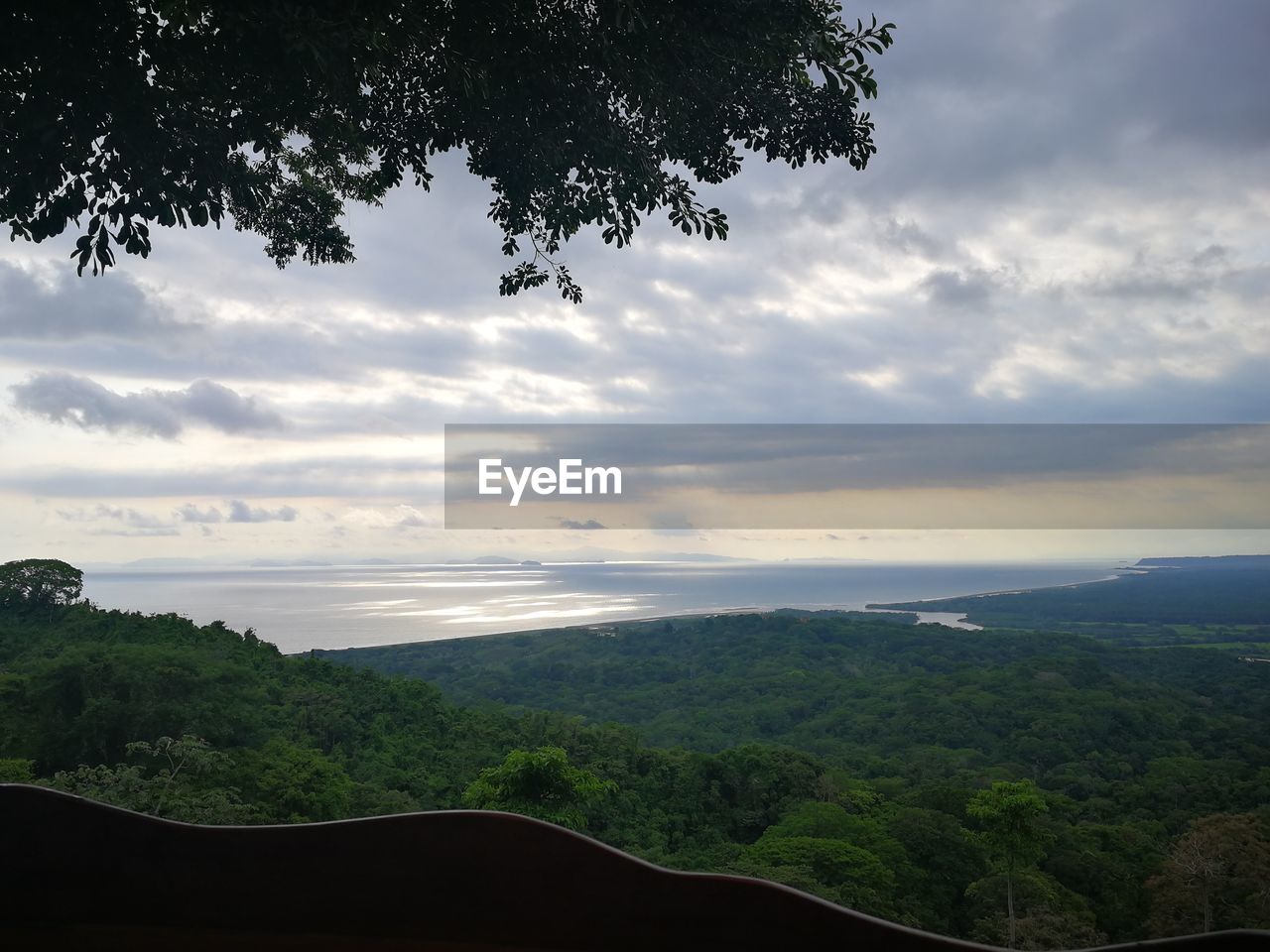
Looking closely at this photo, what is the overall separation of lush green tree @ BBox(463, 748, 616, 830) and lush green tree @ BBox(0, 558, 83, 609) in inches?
394

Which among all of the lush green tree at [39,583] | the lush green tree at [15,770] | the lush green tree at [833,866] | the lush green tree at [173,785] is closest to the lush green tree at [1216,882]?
the lush green tree at [833,866]

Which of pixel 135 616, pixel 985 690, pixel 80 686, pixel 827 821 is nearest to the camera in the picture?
pixel 80 686

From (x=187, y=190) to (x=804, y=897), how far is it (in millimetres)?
2560

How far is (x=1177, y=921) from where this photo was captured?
8594 mm

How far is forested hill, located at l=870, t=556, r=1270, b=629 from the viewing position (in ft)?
86.0

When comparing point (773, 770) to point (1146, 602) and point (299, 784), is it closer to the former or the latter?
point (299, 784)

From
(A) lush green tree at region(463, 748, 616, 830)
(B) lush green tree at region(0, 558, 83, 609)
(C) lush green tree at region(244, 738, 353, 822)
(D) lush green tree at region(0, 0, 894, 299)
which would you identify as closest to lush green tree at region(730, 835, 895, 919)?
(A) lush green tree at region(463, 748, 616, 830)

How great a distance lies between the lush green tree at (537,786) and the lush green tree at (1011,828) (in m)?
4.85

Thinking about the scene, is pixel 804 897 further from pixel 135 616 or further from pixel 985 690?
pixel 985 690

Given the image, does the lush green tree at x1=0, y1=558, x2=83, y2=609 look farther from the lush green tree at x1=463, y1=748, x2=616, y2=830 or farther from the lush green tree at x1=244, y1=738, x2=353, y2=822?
the lush green tree at x1=463, y1=748, x2=616, y2=830

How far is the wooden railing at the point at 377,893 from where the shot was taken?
84 cm

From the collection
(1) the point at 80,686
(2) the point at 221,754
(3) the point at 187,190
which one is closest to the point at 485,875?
(3) the point at 187,190

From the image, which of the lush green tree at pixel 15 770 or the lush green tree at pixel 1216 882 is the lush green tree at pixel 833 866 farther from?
the lush green tree at pixel 15 770

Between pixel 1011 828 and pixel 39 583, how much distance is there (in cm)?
1619
